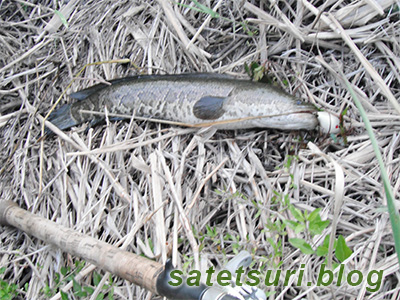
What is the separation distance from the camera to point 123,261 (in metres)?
1.85

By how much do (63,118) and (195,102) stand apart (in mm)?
1023

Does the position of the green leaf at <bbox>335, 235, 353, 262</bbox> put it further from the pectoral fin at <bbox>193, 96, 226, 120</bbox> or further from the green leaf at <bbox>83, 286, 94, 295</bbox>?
the green leaf at <bbox>83, 286, 94, 295</bbox>

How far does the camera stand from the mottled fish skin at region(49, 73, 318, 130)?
2357 mm

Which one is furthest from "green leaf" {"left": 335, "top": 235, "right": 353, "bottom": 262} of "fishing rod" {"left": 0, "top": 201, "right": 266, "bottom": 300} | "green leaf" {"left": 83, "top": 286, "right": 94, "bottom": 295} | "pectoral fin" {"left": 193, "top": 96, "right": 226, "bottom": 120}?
"green leaf" {"left": 83, "top": 286, "right": 94, "bottom": 295}

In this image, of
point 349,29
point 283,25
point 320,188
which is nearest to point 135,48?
point 283,25

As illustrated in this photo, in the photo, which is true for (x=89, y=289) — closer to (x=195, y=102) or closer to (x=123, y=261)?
(x=123, y=261)

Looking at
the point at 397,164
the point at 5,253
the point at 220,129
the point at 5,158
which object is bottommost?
the point at 5,253

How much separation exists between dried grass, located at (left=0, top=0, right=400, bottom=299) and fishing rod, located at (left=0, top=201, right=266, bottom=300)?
0.15 m

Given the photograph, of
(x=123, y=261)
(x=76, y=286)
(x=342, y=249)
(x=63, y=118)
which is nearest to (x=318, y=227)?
(x=342, y=249)

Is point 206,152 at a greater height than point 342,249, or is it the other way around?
point 342,249

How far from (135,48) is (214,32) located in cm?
64

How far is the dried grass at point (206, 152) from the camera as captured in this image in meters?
2.03

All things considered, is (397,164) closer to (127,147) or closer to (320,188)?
(320,188)

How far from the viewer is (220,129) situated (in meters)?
2.50
